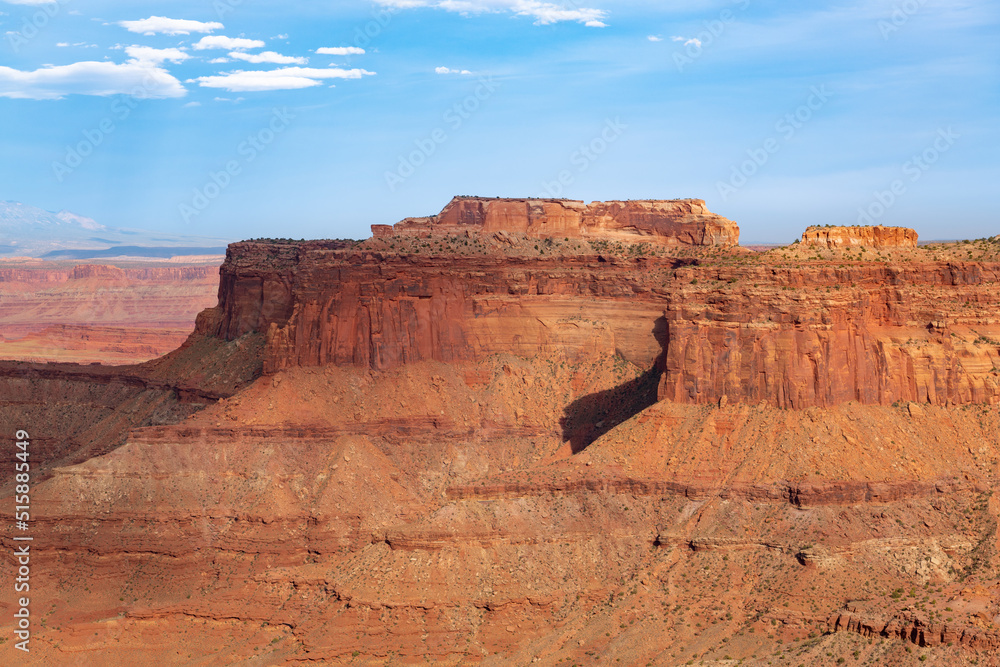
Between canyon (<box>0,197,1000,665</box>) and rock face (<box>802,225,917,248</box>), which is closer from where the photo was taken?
canyon (<box>0,197,1000,665</box>)

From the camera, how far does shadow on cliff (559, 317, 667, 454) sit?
77688 mm

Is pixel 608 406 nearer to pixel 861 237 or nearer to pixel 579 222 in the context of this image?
pixel 861 237

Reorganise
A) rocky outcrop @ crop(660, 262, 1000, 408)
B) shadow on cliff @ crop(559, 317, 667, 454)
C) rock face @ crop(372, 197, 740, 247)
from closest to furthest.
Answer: rocky outcrop @ crop(660, 262, 1000, 408), shadow on cliff @ crop(559, 317, 667, 454), rock face @ crop(372, 197, 740, 247)

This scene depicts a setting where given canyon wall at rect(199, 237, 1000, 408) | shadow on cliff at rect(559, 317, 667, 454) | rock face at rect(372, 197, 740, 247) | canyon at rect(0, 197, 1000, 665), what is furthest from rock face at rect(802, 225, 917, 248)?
rock face at rect(372, 197, 740, 247)

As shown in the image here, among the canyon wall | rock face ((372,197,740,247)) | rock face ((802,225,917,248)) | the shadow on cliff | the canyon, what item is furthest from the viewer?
rock face ((372,197,740,247))

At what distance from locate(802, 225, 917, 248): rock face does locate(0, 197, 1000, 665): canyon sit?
19.9 inches

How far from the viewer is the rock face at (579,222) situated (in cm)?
10075

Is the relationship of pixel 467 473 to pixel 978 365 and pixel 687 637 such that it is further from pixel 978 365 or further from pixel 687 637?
pixel 978 365

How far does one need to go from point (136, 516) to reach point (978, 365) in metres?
49.0

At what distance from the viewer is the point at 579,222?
102m

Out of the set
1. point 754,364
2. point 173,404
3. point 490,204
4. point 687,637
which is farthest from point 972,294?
point 173,404

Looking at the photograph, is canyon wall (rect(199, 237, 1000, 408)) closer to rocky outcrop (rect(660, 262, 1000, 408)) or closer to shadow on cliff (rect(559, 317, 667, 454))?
rocky outcrop (rect(660, 262, 1000, 408))

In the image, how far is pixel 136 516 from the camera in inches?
2810

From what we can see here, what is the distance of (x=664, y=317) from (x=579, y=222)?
20720 mm
